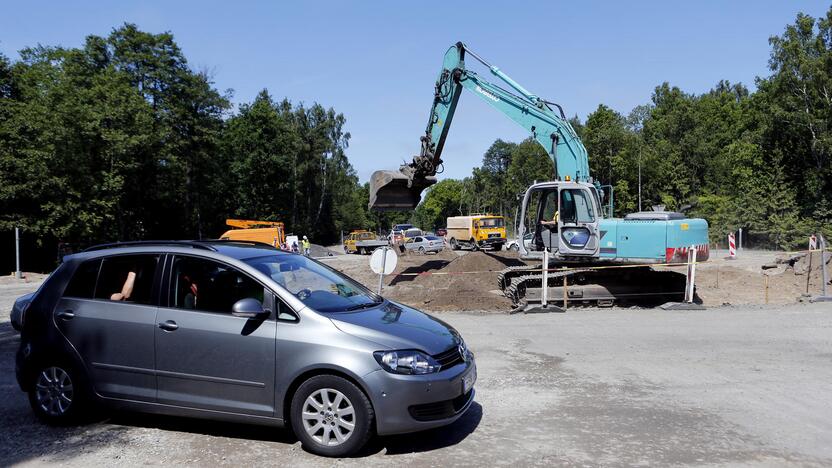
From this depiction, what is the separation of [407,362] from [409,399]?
29 centimetres

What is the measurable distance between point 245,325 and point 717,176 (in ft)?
261

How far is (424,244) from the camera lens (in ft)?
136

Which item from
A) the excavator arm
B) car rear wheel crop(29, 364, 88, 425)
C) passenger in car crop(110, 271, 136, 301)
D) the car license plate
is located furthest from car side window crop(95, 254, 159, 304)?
the excavator arm

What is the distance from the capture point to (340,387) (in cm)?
459

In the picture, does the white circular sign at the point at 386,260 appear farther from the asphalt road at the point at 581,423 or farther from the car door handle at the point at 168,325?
the car door handle at the point at 168,325

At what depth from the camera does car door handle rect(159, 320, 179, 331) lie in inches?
200

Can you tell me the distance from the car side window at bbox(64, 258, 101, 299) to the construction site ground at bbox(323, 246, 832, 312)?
10.4 meters

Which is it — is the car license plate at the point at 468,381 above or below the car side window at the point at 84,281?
below

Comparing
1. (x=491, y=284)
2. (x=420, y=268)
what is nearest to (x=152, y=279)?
(x=491, y=284)

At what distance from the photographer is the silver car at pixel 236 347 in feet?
15.1

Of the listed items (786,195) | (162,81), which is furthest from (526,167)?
(162,81)

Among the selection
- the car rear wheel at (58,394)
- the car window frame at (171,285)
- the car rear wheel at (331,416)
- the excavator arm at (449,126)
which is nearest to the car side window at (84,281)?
the car rear wheel at (58,394)

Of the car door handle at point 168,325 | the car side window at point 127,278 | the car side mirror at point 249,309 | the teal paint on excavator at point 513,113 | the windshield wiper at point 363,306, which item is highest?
the teal paint on excavator at point 513,113

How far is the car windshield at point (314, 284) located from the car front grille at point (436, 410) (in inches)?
44.3
